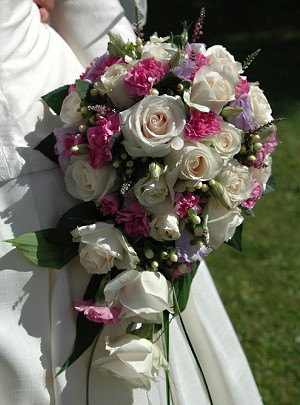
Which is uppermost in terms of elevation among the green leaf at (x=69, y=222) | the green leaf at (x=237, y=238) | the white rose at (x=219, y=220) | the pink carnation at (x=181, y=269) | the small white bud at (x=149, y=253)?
the green leaf at (x=69, y=222)

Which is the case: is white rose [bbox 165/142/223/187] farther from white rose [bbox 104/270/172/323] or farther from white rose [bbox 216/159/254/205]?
white rose [bbox 104/270/172/323]

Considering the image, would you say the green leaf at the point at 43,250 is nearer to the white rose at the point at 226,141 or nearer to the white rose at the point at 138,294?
the white rose at the point at 138,294

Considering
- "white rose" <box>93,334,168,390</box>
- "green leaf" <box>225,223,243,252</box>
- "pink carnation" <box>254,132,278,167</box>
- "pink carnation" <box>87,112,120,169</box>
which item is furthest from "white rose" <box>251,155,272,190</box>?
"white rose" <box>93,334,168,390</box>

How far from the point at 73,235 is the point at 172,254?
0.21 metres

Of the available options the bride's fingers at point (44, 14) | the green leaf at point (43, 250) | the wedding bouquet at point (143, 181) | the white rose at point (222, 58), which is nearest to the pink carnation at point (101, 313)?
the wedding bouquet at point (143, 181)

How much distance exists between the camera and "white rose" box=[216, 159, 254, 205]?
1575 mm

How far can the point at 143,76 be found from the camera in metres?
1.54

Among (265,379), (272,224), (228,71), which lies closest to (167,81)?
(228,71)

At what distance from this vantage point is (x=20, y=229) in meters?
1.57

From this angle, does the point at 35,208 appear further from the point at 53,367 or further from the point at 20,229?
the point at 53,367

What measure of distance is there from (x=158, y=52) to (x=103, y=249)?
0.43 m

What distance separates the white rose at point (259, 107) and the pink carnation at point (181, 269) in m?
0.34

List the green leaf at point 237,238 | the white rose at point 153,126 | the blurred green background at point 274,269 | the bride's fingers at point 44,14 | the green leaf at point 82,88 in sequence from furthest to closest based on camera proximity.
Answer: the blurred green background at point 274,269, the bride's fingers at point 44,14, the green leaf at point 237,238, the green leaf at point 82,88, the white rose at point 153,126

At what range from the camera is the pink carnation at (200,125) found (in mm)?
1527
